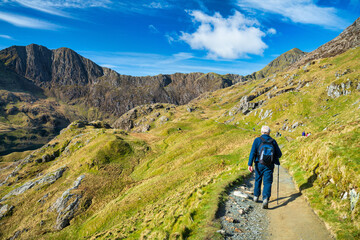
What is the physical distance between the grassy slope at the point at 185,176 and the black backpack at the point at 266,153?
138 inches

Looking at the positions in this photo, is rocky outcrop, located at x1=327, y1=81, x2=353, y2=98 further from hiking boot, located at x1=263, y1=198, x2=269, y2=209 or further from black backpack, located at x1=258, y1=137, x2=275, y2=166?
hiking boot, located at x1=263, y1=198, x2=269, y2=209

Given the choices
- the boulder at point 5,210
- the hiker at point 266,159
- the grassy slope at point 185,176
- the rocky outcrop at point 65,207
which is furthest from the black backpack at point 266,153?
the boulder at point 5,210

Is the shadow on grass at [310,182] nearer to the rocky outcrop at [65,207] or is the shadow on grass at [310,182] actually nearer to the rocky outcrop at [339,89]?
the rocky outcrop at [65,207]

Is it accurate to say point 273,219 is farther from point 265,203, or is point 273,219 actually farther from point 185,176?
point 185,176

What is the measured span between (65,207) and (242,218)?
4286 cm

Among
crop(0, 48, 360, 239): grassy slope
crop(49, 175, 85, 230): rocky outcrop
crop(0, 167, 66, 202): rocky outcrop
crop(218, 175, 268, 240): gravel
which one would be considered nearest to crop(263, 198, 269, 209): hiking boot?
crop(218, 175, 268, 240): gravel

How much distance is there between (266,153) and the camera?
38.0 feet

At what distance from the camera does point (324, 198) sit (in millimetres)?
11031

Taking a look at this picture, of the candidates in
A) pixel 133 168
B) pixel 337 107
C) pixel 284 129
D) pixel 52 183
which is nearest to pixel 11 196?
pixel 52 183

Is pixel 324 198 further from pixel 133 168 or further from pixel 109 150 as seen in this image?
pixel 109 150

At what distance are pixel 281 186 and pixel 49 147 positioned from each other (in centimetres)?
10169

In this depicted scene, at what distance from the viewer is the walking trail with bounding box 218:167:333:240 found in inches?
348

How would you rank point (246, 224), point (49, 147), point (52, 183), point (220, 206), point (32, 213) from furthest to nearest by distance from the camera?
point (49, 147)
point (52, 183)
point (32, 213)
point (220, 206)
point (246, 224)

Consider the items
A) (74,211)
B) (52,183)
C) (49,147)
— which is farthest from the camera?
(49,147)
